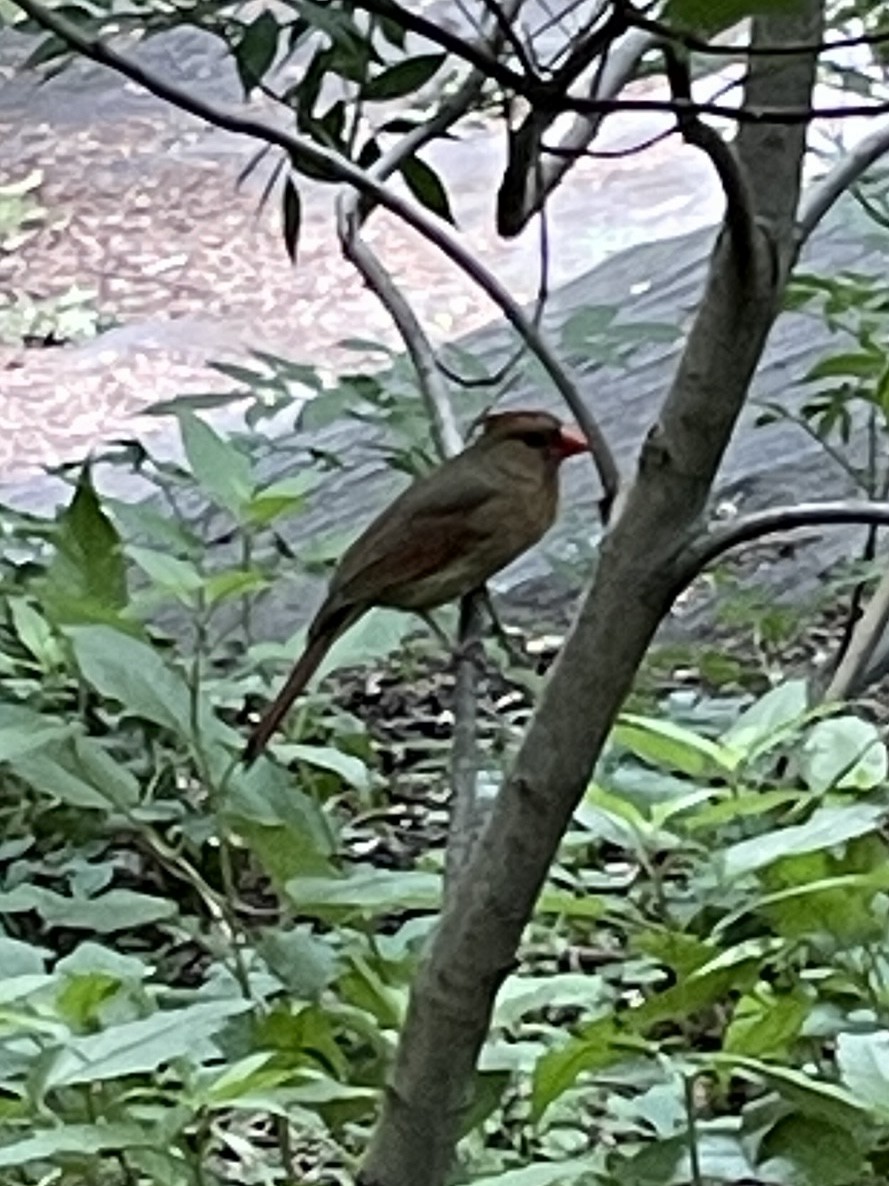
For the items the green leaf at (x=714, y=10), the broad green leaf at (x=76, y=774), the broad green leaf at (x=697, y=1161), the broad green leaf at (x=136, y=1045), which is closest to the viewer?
the green leaf at (x=714, y=10)

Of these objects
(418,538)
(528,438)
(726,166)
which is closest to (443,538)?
(418,538)

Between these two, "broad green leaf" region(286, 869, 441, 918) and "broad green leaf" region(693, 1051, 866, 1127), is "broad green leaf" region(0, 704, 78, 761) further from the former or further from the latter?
"broad green leaf" region(693, 1051, 866, 1127)

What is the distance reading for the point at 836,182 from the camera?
83 cm

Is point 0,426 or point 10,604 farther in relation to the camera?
point 0,426

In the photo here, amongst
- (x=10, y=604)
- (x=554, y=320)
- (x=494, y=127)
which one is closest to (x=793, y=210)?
(x=10, y=604)

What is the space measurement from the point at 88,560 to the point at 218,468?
0.58 feet

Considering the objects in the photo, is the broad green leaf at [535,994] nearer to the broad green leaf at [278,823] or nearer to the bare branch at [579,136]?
the broad green leaf at [278,823]

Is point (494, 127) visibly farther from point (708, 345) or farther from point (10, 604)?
point (708, 345)

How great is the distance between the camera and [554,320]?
296 cm

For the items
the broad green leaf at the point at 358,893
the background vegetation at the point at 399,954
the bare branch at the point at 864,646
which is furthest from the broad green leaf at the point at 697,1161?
the bare branch at the point at 864,646

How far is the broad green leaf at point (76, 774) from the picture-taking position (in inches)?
39.3

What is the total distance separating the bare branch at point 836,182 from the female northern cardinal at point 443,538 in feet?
2.03

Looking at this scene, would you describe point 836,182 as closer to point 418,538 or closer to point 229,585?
point 229,585

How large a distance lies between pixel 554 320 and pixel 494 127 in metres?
3.50
